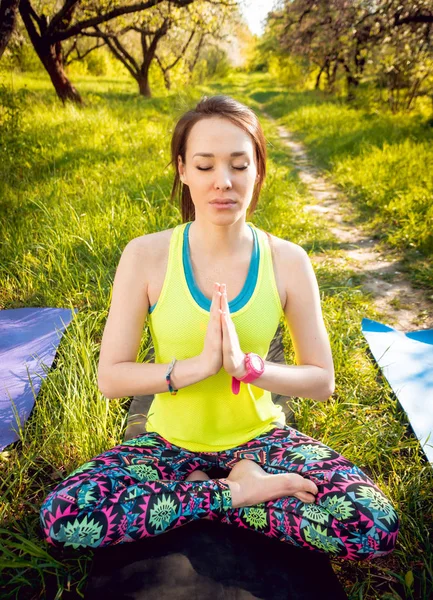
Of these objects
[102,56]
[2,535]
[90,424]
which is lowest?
[2,535]

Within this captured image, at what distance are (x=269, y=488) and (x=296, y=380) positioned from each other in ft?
1.25

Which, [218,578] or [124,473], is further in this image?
[124,473]

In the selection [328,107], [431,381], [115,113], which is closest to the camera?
[431,381]

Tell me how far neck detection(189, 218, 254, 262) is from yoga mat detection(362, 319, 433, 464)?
1.31 metres

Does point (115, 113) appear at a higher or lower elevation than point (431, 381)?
higher

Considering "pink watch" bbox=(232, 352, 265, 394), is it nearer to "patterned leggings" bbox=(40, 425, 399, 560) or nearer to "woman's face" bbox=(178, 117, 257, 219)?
"patterned leggings" bbox=(40, 425, 399, 560)

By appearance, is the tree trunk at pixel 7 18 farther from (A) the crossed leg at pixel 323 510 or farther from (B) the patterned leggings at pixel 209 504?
(A) the crossed leg at pixel 323 510

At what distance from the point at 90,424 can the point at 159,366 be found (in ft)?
2.25

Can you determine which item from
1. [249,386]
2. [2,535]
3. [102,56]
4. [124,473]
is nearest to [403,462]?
[249,386]

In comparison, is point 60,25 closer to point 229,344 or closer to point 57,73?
point 57,73

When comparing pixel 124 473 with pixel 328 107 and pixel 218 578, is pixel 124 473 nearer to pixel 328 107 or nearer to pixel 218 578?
pixel 218 578

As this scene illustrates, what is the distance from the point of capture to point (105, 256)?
3408 mm

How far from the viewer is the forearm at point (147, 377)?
1406 millimetres

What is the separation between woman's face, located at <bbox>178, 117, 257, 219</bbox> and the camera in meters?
1.48
